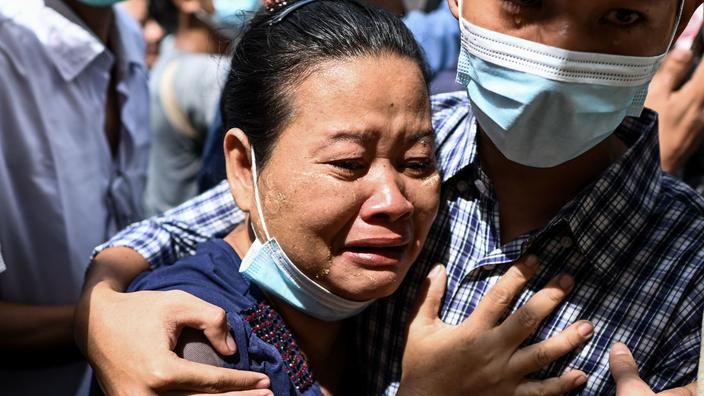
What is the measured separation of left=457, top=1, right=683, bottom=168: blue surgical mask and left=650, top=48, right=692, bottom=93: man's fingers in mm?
1235

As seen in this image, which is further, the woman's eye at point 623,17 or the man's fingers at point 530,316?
the man's fingers at point 530,316

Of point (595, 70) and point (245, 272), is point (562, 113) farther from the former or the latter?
point (245, 272)

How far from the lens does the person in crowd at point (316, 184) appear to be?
200 centimetres

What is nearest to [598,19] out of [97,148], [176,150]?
[97,148]

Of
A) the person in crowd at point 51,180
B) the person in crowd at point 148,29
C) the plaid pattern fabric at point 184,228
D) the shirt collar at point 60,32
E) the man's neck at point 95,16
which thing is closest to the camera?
the plaid pattern fabric at point 184,228

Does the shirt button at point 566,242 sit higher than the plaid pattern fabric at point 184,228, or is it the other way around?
the shirt button at point 566,242

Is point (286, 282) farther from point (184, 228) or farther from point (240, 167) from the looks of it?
point (184, 228)

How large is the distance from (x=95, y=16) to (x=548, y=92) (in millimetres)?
2086

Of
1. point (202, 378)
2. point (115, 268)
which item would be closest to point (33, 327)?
point (115, 268)

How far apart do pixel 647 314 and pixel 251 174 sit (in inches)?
40.5

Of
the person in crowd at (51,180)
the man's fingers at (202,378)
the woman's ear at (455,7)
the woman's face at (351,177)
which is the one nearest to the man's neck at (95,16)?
the person in crowd at (51,180)

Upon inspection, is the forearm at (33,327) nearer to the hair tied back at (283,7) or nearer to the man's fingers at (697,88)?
the hair tied back at (283,7)

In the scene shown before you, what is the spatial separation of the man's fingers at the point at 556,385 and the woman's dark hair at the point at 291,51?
2.73 feet

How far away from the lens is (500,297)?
2.06 metres
